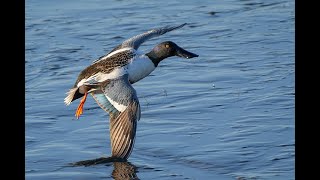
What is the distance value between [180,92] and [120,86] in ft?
5.61

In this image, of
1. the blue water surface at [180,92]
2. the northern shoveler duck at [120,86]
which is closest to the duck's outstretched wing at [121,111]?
the northern shoveler duck at [120,86]

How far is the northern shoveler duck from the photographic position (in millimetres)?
7094

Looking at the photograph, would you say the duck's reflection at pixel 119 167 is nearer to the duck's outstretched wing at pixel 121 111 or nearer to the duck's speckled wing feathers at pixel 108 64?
the duck's outstretched wing at pixel 121 111

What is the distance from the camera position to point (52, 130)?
8.03 meters

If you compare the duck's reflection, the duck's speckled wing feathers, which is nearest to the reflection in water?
the duck's reflection

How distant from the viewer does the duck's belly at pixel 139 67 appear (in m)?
7.74

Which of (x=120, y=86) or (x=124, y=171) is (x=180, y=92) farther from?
(x=124, y=171)

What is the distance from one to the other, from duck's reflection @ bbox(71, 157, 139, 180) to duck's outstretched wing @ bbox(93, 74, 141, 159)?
0.19 feet

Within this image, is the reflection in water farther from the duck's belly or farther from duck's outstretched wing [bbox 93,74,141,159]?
the duck's belly

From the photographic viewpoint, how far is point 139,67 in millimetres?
7812

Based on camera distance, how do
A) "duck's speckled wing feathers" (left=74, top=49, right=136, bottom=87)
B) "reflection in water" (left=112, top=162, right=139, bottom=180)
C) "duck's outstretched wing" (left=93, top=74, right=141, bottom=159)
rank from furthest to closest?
"duck's speckled wing feathers" (left=74, top=49, right=136, bottom=87) → "duck's outstretched wing" (left=93, top=74, right=141, bottom=159) → "reflection in water" (left=112, top=162, right=139, bottom=180)

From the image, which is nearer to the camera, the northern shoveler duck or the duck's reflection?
the duck's reflection

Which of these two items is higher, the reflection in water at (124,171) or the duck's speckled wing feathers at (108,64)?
the duck's speckled wing feathers at (108,64)

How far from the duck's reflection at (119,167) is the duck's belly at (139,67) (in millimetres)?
869
